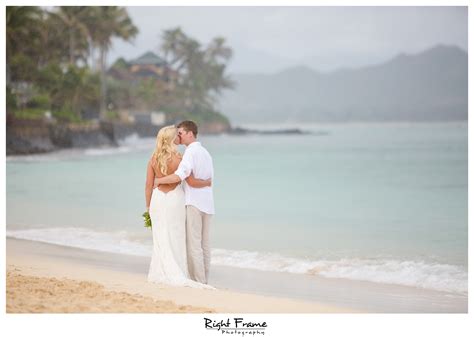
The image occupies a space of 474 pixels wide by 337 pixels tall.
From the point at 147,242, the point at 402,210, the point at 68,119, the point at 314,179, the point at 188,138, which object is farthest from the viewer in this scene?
the point at 68,119

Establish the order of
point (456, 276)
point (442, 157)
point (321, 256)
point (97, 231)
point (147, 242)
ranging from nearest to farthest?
point (456, 276) → point (321, 256) → point (147, 242) → point (97, 231) → point (442, 157)

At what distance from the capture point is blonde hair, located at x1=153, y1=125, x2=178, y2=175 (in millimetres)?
3834

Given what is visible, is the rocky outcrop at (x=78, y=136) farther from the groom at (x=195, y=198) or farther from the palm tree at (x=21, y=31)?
the groom at (x=195, y=198)

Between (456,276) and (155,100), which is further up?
(155,100)

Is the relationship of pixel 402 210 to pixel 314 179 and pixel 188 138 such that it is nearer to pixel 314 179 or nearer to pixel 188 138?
pixel 314 179

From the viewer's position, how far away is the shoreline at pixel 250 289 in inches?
152

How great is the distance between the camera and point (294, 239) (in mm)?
6234

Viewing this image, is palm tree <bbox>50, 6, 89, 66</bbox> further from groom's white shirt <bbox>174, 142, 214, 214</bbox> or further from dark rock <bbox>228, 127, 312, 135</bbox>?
groom's white shirt <bbox>174, 142, 214, 214</bbox>

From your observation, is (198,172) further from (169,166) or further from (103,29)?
(103,29)

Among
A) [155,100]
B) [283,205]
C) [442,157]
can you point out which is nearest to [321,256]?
[283,205]

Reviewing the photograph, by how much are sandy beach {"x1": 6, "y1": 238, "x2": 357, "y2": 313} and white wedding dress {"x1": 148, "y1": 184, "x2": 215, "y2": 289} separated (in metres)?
0.10

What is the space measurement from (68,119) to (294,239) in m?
10.3
